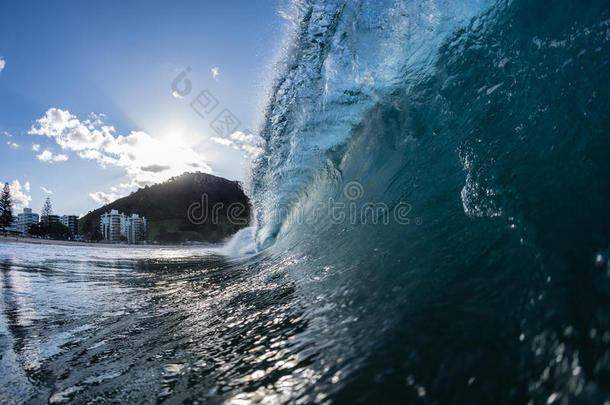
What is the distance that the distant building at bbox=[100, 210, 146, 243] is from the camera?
11600 cm

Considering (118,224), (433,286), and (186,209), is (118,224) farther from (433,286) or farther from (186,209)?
(433,286)

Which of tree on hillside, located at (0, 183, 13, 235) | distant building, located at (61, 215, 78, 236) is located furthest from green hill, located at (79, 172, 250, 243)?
tree on hillside, located at (0, 183, 13, 235)

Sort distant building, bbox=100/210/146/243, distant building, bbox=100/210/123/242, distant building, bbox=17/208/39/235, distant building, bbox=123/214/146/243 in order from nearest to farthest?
distant building, bbox=123/214/146/243
distant building, bbox=100/210/146/243
distant building, bbox=100/210/123/242
distant building, bbox=17/208/39/235

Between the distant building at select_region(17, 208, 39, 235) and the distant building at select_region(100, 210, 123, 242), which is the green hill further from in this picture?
the distant building at select_region(17, 208, 39, 235)

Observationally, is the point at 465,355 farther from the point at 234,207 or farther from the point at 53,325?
the point at 234,207

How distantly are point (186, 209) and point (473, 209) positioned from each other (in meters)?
128

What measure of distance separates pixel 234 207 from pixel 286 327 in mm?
111799

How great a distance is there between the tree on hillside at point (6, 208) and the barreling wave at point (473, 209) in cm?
9819

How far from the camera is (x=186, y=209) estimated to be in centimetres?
12119

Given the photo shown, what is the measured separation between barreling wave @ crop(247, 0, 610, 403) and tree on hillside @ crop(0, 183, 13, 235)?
322 feet

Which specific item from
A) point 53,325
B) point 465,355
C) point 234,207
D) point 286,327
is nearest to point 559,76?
point 465,355

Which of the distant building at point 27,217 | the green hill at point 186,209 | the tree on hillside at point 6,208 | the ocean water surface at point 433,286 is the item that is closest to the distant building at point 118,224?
the green hill at point 186,209

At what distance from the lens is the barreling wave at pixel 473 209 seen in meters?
1.08

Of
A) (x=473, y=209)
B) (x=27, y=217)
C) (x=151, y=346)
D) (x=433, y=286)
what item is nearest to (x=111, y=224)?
(x=27, y=217)
